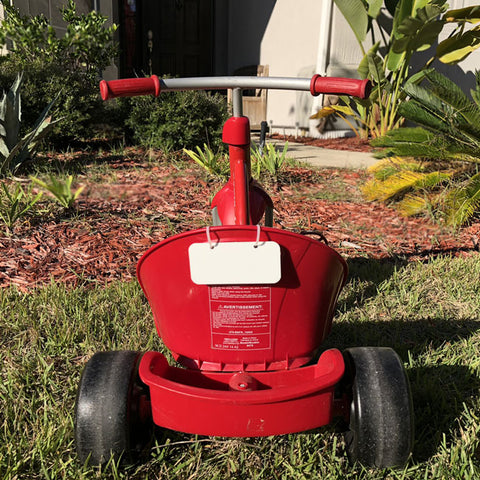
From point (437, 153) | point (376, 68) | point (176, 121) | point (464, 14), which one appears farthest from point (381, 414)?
point (464, 14)

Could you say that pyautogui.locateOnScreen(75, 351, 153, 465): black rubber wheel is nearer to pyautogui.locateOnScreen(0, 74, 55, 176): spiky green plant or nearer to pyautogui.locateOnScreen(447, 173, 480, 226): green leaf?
pyautogui.locateOnScreen(0, 74, 55, 176): spiky green plant

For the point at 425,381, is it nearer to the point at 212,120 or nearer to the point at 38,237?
the point at 38,237

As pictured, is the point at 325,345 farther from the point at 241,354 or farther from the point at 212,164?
the point at 212,164

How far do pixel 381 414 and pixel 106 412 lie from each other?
30.6 inches

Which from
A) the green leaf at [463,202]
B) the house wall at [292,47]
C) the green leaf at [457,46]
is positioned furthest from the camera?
the house wall at [292,47]

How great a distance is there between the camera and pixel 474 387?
1.88 metres

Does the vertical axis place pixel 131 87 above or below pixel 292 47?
below

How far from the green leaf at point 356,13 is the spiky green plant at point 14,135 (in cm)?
445

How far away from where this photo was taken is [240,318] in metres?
1.39

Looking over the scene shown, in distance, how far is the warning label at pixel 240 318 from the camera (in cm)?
136

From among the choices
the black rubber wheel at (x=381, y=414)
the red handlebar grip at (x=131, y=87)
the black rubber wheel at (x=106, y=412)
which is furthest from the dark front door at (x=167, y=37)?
the black rubber wheel at (x=381, y=414)

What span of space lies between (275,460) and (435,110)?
307 centimetres

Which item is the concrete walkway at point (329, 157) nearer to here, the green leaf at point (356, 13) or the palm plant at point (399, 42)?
the palm plant at point (399, 42)

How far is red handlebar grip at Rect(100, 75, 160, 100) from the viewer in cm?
135
